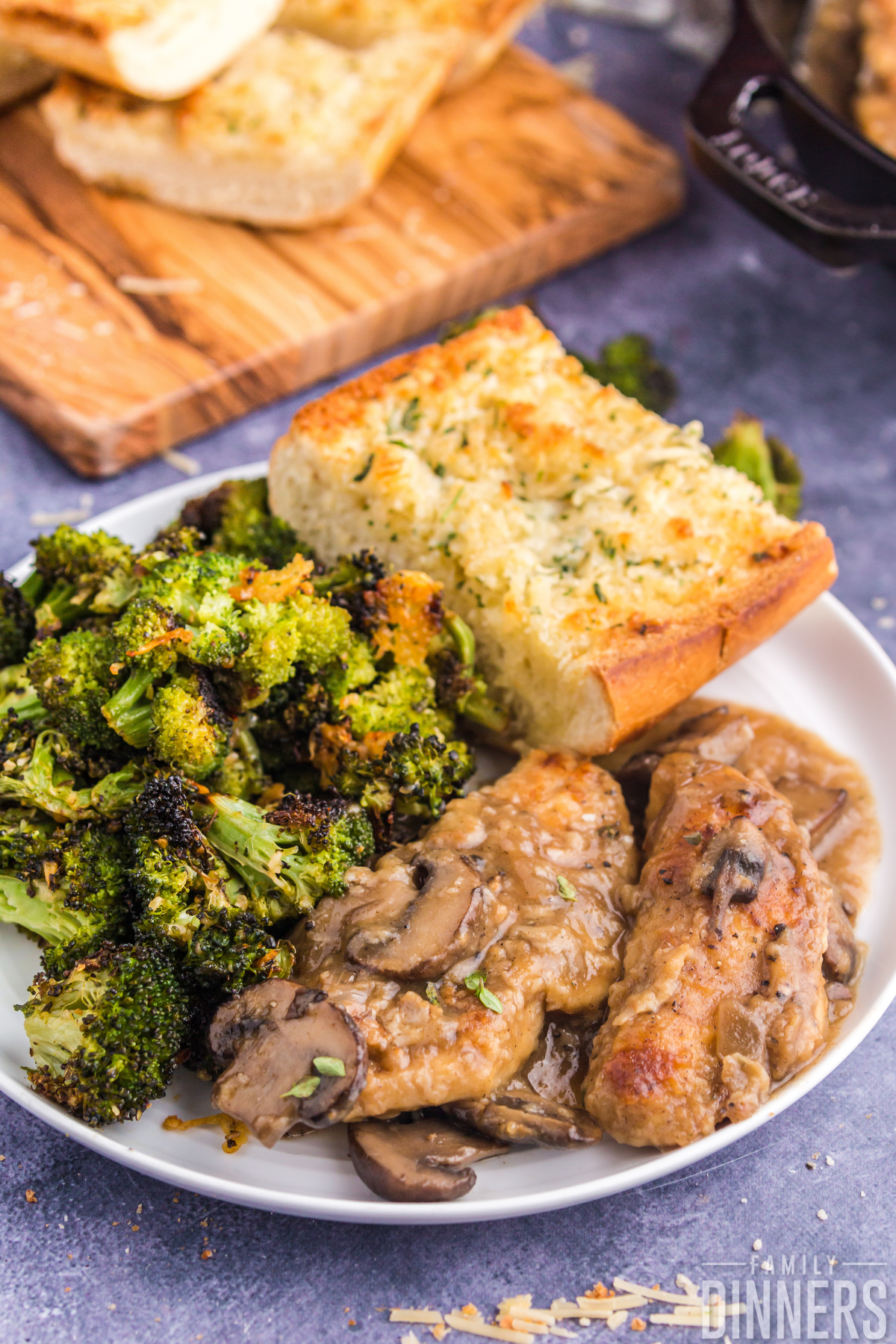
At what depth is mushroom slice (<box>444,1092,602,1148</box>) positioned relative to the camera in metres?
2.86

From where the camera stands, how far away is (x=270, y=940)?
3086mm

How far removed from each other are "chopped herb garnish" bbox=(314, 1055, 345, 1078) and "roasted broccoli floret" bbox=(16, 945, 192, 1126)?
41 cm

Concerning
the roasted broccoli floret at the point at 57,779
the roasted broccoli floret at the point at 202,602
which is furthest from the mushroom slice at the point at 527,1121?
the roasted broccoli floret at the point at 202,602

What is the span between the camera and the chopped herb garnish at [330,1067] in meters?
2.75

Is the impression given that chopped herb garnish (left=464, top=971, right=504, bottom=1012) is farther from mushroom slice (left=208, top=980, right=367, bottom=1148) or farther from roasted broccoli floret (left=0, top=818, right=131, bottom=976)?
roasted broccoli floret (left=0, top=818, right=131, bottom=976)

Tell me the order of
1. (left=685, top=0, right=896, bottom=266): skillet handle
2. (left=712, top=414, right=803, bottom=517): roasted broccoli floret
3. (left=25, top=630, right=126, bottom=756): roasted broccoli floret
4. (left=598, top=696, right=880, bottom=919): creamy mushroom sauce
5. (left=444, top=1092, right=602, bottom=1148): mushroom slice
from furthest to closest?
(left=685, top=0, right=896, bottom=266): skillet handle < (left=712, top=414, right=803, bottom=517): roasted broccoli floret < (left=598, top=696, right=880, bottom=919): creamy mushroom sauce < (left=25, top=630, right=126, bottom=756): roasted broccoli floret < (left=444, top=1092, right=602, bottom=1148): mushroom slice

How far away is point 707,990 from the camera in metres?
3.02

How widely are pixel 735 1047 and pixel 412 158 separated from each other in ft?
16.7

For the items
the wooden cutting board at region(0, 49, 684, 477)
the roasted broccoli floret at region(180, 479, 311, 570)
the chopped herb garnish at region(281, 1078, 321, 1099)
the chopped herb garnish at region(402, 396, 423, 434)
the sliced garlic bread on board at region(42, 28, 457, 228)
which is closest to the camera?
the chopped herb garnish at region(281, 1078, 321, 1099)

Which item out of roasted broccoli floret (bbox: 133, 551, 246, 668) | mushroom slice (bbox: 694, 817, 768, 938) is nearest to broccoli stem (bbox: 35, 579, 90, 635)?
roasted broccoli floret (bbox: 133, 551, 246, 668)

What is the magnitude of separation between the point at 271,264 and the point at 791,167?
8.05 ft

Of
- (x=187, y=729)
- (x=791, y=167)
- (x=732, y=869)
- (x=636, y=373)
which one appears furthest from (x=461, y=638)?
(x=791, y=167)

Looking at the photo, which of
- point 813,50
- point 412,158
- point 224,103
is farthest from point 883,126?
point 224,103

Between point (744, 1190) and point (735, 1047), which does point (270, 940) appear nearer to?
point (735, 1047)
